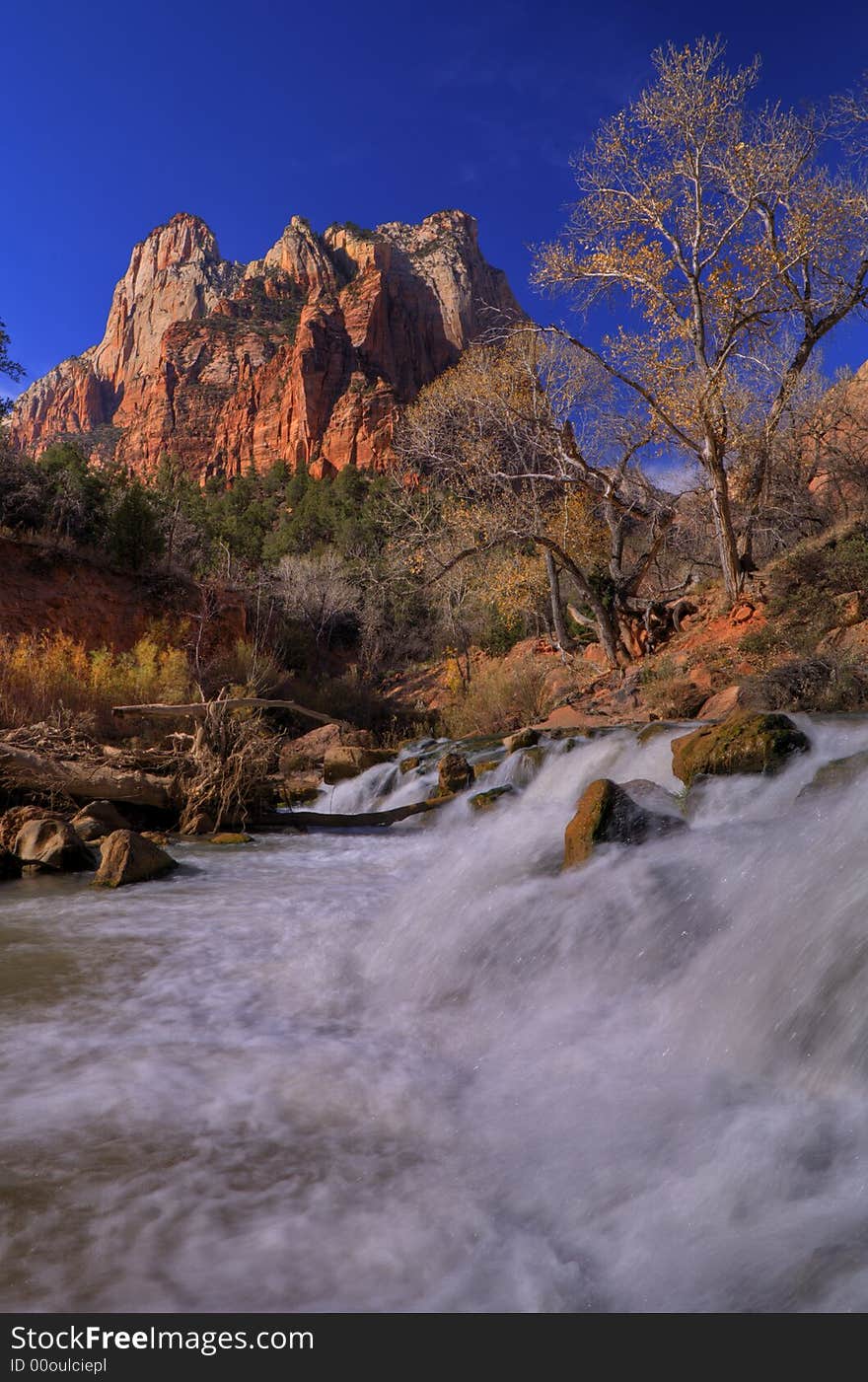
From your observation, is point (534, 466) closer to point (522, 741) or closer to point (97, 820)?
point (522, 741)

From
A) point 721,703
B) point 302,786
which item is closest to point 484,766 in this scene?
point 721,703

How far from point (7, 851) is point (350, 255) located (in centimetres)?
12276

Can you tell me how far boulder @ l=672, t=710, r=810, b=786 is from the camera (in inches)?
275

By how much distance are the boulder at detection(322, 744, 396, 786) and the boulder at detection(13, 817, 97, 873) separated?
6.92 meters

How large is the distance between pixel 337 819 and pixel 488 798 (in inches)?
89.8

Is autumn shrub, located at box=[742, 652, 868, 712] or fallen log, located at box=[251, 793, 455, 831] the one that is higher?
autumn shrub, located at box=[742, 652, 868, 712]

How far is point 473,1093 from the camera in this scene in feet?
9.80

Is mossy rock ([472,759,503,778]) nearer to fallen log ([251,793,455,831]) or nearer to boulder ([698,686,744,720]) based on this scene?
fallen log ([251,793,455,831])

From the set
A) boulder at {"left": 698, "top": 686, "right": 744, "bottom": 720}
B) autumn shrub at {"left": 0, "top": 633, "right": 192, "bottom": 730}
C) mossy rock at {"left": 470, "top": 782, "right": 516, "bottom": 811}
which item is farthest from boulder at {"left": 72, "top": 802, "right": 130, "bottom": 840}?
boulder at {"left": 698, "top": 686, "right": 744, "bottom": 720}

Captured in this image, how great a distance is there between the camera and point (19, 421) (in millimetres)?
150625

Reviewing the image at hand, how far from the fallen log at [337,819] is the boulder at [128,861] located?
3.03m

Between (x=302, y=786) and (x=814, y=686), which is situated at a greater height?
(x=814, y=686)
